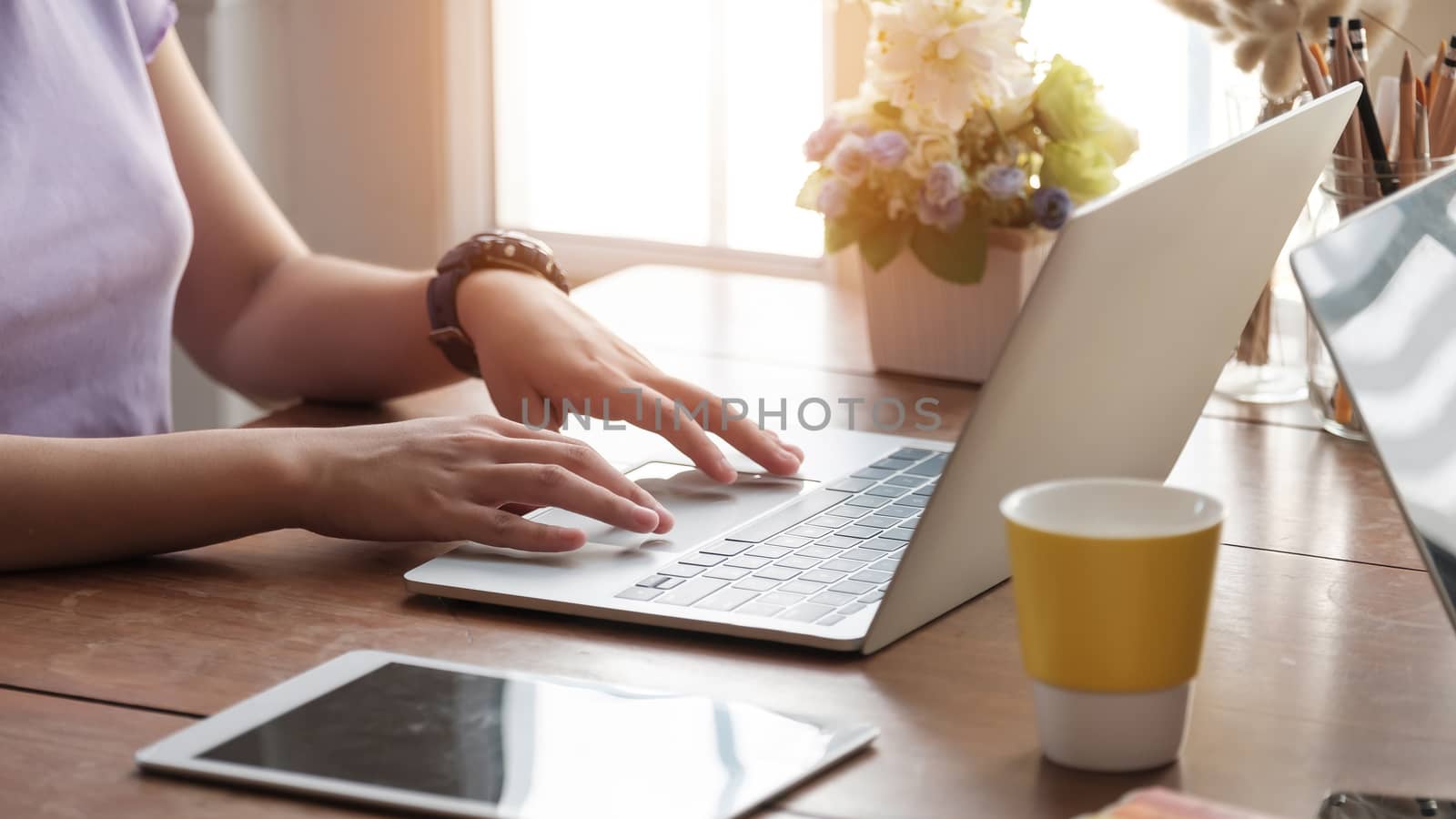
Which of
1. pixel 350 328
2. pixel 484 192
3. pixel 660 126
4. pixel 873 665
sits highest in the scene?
pixel 660 126

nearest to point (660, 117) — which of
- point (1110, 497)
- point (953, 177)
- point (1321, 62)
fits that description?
point (953, 177)

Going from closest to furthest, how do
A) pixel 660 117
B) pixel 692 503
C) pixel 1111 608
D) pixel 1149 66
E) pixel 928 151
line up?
pixel 1111 608 → pixel 692 503 → pixel 928 151 → pixel 1149 66 → pixel 660 117

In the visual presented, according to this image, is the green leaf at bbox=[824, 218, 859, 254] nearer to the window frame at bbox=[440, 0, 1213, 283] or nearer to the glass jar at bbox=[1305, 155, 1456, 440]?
the glass jar at bbox=[1305, 155, 1456, 440]

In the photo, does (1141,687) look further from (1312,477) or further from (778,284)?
(778,284)

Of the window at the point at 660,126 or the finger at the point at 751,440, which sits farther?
the window at the point at 660,126

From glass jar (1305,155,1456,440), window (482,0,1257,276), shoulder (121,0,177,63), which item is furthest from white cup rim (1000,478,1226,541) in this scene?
window (482,0,1257,276)

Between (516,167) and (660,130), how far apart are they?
A: 25cm

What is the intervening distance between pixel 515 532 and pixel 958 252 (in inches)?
23.2

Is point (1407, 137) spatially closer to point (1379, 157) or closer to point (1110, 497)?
point (1379, 157)

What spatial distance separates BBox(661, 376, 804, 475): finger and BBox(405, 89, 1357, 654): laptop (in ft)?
0.07

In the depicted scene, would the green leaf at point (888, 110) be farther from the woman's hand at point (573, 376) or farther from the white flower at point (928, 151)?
the woman's hand at point (573, 376)

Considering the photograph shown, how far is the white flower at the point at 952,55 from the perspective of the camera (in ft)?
4.16

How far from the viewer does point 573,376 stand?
1.11m

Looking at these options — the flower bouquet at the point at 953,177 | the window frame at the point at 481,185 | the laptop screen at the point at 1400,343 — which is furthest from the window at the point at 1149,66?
the laptop screen at the point at 1400,343
